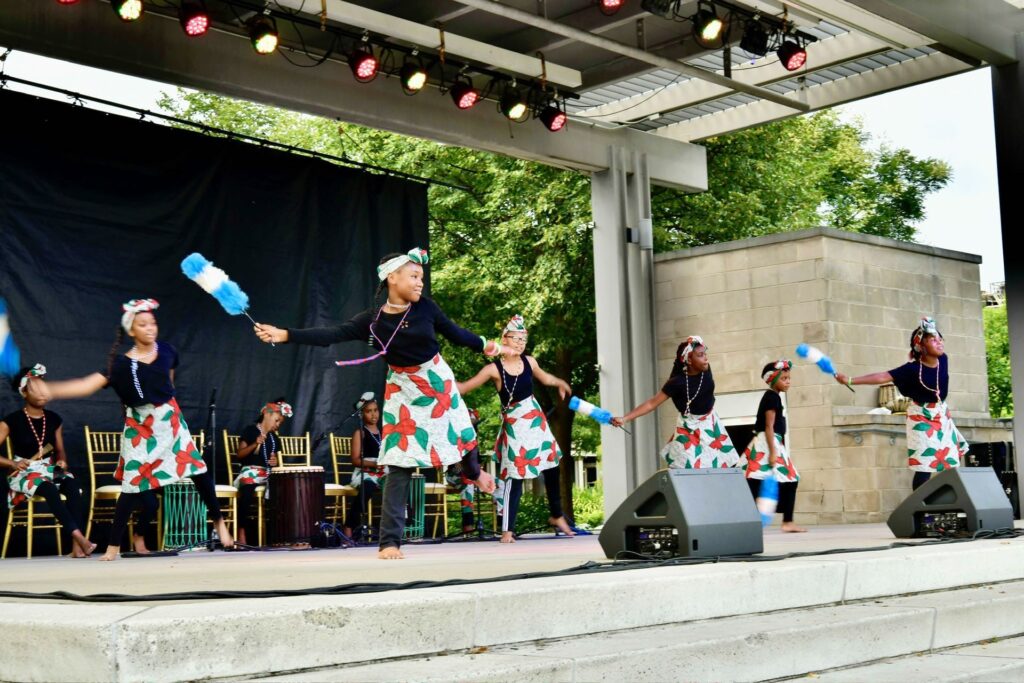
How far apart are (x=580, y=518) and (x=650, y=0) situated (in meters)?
16.6

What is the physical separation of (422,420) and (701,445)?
3.85 metres

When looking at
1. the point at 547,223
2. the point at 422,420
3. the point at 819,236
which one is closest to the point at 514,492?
the point at 422,420

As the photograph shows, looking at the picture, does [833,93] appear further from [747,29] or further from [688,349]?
[688,349]

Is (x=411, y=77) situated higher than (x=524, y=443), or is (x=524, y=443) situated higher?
(x=411, y=77)

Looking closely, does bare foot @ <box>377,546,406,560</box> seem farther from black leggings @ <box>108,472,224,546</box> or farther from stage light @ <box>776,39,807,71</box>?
stage light @ <box>776,39,807,71</box>

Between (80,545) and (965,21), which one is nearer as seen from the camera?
(80,545)

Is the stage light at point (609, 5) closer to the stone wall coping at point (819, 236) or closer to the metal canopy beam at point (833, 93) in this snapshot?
the stone wall coping at point (819, 236)

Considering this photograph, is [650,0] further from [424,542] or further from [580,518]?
[580,518]

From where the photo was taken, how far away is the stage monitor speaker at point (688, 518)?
211 inches

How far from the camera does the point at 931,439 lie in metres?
9.08

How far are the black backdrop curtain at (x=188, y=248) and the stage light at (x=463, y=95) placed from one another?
6.37 feet

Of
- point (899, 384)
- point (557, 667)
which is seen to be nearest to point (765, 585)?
point (557, 667)

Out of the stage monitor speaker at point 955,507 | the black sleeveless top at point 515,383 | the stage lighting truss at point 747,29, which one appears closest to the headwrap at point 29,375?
the black sleeveless top at point 515,383

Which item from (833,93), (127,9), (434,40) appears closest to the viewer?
(127,9)
